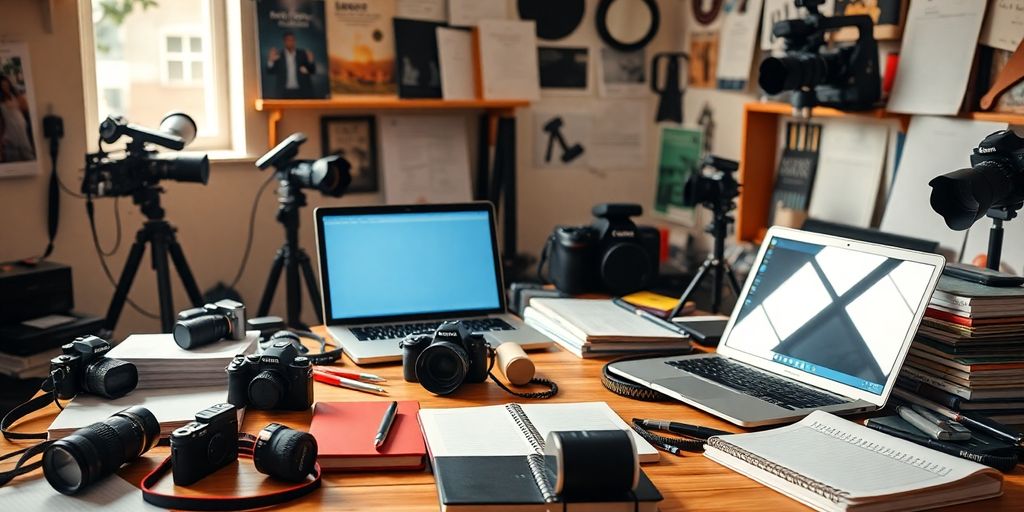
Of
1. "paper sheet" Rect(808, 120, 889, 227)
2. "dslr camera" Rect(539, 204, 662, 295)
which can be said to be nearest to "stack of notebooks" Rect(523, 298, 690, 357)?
"dslr camera" Rect(539, 204, 662, 295)

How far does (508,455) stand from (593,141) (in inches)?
103

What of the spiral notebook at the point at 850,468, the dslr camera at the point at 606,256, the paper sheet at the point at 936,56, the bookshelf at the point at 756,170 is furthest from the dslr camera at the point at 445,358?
the bookshelf at the point at 756,170

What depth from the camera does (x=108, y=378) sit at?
5.00 ft

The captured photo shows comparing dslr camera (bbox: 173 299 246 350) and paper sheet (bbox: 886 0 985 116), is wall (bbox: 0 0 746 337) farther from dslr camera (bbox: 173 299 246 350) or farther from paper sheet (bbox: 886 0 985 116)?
dslr camera (bbox: 173 299 246 350)

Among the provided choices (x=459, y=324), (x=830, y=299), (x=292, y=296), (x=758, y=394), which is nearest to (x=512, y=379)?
(x=459, y=324)

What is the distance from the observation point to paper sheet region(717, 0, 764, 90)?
10.7 ft

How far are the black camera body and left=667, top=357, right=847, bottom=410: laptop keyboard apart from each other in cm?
84

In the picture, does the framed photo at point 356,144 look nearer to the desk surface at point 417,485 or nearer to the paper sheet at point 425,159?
the paper sheet at point 425,159

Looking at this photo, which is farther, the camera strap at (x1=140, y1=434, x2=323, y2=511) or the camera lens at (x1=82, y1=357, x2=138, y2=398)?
the camera lens at (x1=82, y1=357, x2=138, y2=398)

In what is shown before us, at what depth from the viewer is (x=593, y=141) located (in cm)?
386

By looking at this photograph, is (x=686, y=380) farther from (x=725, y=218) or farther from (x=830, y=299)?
(x=725, y=218)

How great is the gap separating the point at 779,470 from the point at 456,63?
2483 mm

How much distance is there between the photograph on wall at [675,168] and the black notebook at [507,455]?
223 centimetres

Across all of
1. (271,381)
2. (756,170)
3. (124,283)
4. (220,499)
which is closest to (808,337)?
(271,381)
